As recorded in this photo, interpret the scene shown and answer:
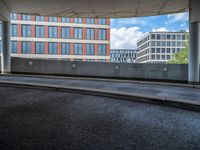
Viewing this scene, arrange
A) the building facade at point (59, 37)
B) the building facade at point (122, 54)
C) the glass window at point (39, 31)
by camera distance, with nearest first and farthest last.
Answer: the building facade at point (59, 37) → the glass window at point (39, 31) → the building facade at point (122, 54)

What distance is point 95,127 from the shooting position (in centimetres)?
409

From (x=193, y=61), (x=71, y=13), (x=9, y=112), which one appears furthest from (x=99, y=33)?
(x=9, y=112)

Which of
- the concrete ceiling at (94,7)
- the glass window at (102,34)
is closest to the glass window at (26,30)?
the glass window at (102,34)

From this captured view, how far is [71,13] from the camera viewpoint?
17672mm

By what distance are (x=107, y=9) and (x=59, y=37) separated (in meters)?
36.8

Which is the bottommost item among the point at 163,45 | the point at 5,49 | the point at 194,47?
the point at 194,47

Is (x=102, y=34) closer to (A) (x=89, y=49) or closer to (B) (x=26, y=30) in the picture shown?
(A) (x=89, y=49)

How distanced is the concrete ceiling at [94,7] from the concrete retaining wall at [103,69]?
4.95 metres

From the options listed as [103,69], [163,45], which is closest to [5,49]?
[103,69]

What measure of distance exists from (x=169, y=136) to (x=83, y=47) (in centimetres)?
4938

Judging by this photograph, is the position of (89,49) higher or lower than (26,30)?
lower

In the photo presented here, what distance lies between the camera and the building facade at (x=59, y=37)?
4784 cm

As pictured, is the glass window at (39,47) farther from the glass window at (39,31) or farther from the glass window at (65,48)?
the glass window at (65,48)

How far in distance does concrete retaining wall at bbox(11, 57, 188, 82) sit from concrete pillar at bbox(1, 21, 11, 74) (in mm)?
709
